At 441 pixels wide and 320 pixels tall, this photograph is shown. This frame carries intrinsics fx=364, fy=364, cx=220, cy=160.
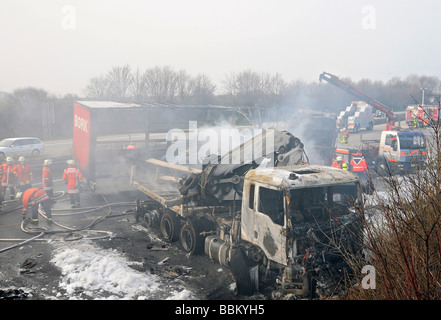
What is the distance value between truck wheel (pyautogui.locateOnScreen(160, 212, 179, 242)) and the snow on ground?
133cm

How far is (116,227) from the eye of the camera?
412 inches

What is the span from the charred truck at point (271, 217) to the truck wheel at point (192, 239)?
22mm

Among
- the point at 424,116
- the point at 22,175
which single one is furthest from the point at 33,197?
the point at 424,116

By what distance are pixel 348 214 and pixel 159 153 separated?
42.1 feet

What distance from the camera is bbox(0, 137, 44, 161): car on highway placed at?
2392cm

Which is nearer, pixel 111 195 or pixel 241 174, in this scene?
pixel 241 174

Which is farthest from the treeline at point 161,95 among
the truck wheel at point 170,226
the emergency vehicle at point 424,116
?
Result: the truck wheel at point 170,226

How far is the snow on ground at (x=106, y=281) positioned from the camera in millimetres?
6402

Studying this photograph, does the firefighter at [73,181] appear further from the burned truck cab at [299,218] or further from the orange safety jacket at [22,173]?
the burned truck cab at [299,218]

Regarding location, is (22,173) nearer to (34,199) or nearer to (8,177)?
(8,177)

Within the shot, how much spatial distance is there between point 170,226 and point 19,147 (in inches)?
785

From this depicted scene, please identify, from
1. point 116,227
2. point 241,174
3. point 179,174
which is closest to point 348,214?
point 241,174
